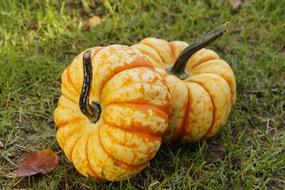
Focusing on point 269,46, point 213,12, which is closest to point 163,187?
point 269,46

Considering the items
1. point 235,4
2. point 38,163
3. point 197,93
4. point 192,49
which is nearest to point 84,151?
point 38,163

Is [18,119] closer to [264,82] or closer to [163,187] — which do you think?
[163,187]

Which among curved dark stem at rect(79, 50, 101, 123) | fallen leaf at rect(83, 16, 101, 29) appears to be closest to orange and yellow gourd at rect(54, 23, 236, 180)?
curved dark stem at rect(79, 50, 101, 123)

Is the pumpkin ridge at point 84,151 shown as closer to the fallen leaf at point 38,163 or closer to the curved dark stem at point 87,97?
the curved dark stem at point 87,97

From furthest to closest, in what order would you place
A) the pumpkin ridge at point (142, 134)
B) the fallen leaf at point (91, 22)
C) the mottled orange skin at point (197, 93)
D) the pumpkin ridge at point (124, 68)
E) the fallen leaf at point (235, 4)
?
the fallen leaf at point (235, 4)
the fallen leaf at point (91, 22)
the mottled orange skin at point (197, 93)
the pumpkin ridge at point (124, 68)
the pumpkin ridge at point (142, 134)

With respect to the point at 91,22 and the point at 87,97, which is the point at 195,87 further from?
the point at 91,22

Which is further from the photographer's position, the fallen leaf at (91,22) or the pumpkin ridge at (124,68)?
the fallen leaf at (91,22)

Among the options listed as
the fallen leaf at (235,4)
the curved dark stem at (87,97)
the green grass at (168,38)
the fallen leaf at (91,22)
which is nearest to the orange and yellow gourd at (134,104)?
the curved dark stem at (87,97)

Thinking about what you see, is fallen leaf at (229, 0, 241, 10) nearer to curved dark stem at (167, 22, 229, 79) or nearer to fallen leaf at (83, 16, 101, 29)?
fallen leaf at (83, 16, 101, 29)
